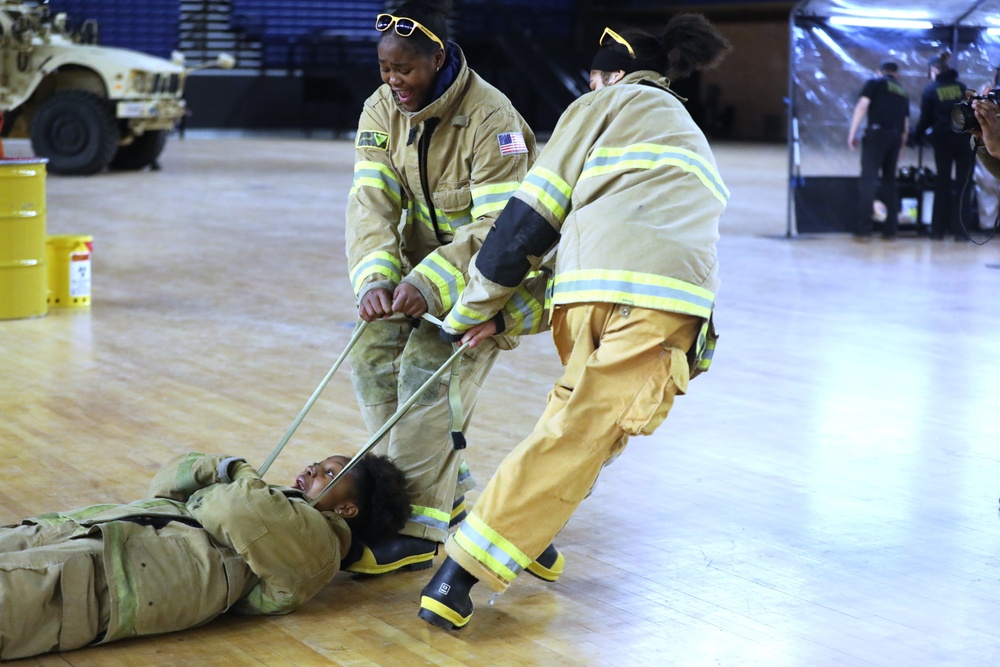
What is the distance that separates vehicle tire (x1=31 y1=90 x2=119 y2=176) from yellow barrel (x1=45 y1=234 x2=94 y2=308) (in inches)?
329

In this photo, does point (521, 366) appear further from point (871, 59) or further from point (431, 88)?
point (871, 59)

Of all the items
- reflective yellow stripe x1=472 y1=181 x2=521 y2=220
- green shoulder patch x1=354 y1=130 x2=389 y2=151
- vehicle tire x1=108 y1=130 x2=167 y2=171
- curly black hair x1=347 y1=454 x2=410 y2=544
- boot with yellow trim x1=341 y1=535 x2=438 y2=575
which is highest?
green shoulder patch x1=354 y1=130 x2=389 y2=151

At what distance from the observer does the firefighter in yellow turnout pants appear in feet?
9.53

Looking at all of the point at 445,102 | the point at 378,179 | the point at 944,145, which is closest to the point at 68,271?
the point at 378,179

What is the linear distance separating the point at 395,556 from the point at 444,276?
2.53ft

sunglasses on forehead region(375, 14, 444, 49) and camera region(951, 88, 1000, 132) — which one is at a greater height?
sunglasses on forehead region(375, 14, 444, 49)

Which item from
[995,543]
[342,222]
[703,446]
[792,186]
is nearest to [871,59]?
[792,186]

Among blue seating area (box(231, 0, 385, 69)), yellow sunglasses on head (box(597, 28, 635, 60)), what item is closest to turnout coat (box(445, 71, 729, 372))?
yellow sunglasses on head (box(597, 28, 635, 60))

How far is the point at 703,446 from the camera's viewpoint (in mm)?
4988

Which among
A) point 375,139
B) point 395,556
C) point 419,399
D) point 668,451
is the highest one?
point 375,139

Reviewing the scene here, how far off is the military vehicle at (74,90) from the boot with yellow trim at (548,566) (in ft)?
43.8

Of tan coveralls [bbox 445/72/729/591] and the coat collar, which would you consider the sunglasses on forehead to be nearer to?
the coat collar

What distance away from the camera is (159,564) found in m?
3.02

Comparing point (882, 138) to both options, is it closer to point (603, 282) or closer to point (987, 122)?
point (987, 122)
